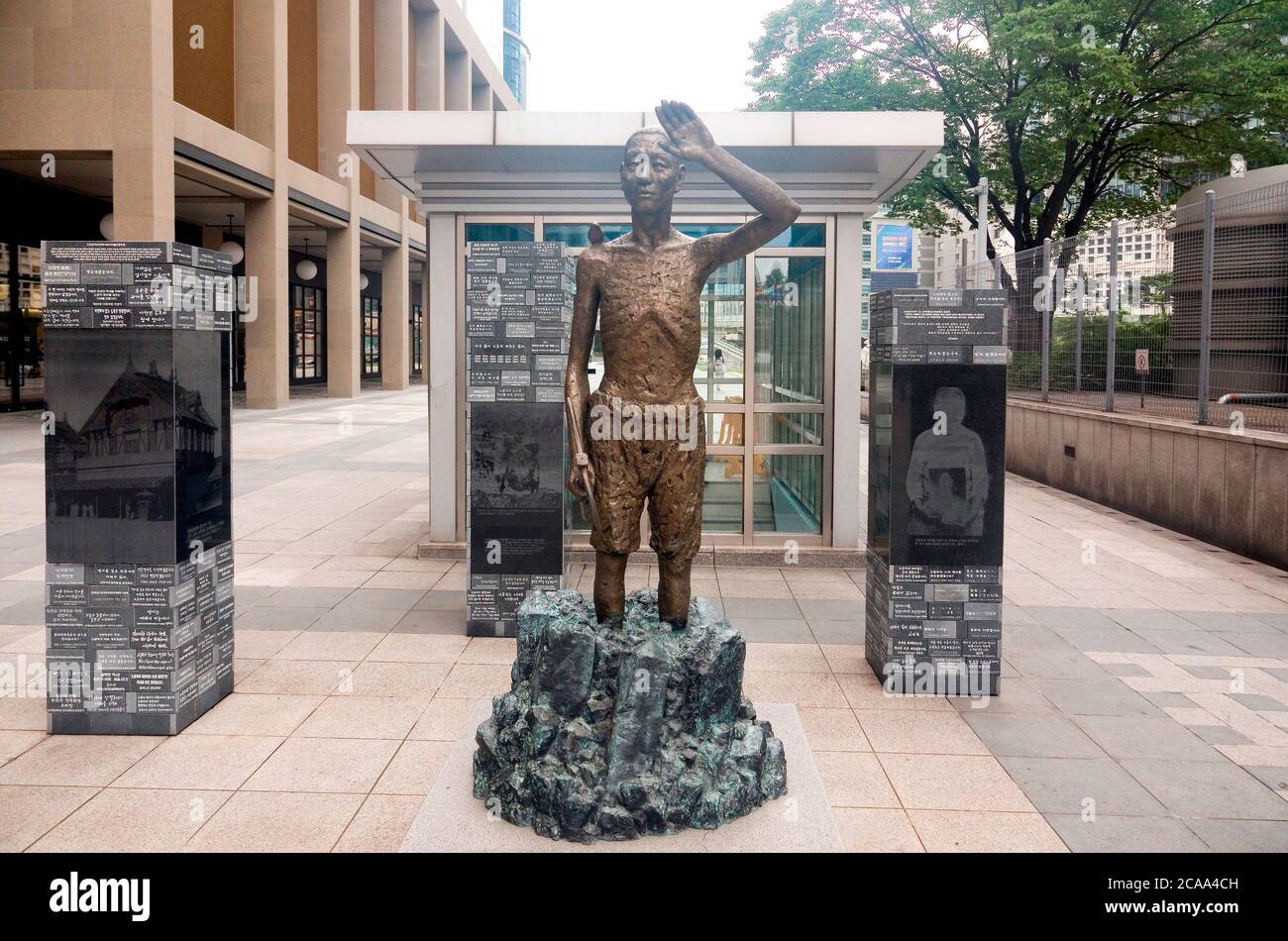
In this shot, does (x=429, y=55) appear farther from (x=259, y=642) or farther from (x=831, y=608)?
(x=259, y=642)

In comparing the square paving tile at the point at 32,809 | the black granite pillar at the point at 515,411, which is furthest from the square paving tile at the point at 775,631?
the square paving tile at the point at 32,809

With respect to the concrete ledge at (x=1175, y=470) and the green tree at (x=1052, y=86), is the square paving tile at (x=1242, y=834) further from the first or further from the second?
the green tree at (x=1052, y=86)

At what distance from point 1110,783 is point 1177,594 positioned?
469cm

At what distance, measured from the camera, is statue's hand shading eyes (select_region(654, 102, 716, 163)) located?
429 cm

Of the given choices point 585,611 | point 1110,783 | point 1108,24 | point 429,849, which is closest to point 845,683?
point 1110,783

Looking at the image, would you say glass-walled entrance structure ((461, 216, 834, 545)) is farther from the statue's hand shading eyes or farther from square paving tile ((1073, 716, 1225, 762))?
the statue's hand shading eyes

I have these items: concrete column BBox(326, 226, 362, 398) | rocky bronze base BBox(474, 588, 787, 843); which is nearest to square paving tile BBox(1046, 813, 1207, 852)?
rocky bronze base BBox(474, 588, 787, 843)

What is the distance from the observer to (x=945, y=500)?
6.11m

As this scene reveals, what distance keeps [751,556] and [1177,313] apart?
6102 millimetres

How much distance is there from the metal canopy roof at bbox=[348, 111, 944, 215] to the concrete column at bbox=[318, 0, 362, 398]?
20943 millimetres

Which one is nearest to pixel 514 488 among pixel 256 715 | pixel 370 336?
pixel 256 715

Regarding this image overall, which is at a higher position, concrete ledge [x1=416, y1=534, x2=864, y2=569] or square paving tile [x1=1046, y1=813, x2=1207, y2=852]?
concrete ledge [x1=416, y1=534, x2=864, y2=569]

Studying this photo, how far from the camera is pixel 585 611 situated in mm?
4832

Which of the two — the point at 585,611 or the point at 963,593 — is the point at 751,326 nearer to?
the point at 963,593
